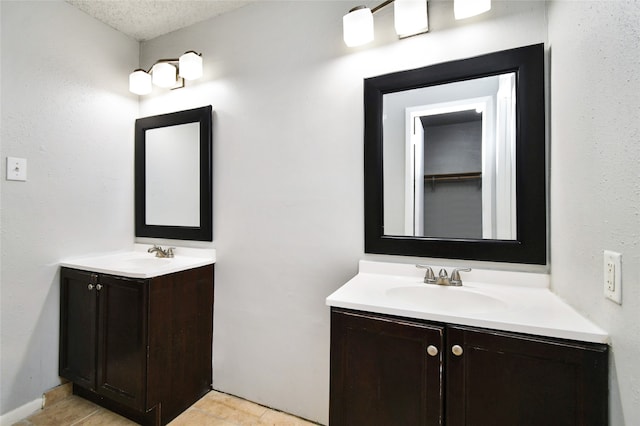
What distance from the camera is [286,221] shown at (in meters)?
1.72

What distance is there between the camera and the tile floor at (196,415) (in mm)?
1602

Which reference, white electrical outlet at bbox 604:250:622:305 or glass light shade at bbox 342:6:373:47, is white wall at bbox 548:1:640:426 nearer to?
white electrical outlet at bbox 604:250:622:305

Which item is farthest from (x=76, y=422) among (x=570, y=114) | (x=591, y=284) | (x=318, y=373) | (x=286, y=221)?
(x=570, y=114)

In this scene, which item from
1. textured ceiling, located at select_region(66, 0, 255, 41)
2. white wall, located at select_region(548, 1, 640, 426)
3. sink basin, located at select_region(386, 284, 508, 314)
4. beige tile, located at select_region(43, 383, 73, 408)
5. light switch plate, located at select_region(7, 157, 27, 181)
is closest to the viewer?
white wall, located at select_region(548, 1, 640, 426)

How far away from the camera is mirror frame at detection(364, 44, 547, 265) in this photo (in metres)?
1.20

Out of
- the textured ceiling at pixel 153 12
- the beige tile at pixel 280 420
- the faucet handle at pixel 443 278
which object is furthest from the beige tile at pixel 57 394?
Answer: the textured ceiling at pixel 153 12

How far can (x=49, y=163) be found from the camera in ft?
5.92

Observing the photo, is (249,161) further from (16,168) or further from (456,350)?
(456,350)

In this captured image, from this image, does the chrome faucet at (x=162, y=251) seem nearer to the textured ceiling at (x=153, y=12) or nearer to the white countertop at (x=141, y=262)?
the white countertop at (x=141, y=262)

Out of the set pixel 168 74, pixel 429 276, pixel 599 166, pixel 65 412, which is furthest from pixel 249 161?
pixel 65 412

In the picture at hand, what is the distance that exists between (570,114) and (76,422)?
2.77 metres

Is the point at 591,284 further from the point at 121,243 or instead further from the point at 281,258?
the point at 121,243

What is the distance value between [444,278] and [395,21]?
1.23 m

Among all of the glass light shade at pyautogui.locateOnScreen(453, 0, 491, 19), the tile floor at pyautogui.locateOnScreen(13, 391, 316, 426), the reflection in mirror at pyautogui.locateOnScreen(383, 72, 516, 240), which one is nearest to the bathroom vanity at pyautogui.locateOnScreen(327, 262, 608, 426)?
the reflection in mirror at pyautogui.locateOnScreen(383, 72, 516, 240)
